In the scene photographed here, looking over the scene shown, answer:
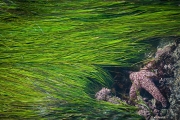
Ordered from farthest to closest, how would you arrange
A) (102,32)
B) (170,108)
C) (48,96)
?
(48,96) → (102,32) → (170,108)

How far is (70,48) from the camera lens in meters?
1.91

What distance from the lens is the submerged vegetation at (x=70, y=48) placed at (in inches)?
71.2

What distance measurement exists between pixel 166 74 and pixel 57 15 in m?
1.06

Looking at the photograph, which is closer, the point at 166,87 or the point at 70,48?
the point at 166,87

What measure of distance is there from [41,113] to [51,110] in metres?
0.11

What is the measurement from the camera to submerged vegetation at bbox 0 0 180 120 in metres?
1.81

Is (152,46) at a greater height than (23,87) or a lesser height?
greater

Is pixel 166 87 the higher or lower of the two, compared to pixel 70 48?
lower

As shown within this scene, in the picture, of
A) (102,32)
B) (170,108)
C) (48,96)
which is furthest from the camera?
(48,96)

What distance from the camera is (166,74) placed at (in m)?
1.76

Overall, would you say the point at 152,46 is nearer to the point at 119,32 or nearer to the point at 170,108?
the point at 119,32

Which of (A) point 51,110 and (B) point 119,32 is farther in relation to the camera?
(A) point 51,110

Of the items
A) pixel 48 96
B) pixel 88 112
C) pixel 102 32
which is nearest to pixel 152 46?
pixel 102 32

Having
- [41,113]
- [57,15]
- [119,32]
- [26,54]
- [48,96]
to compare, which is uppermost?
[57,15]
